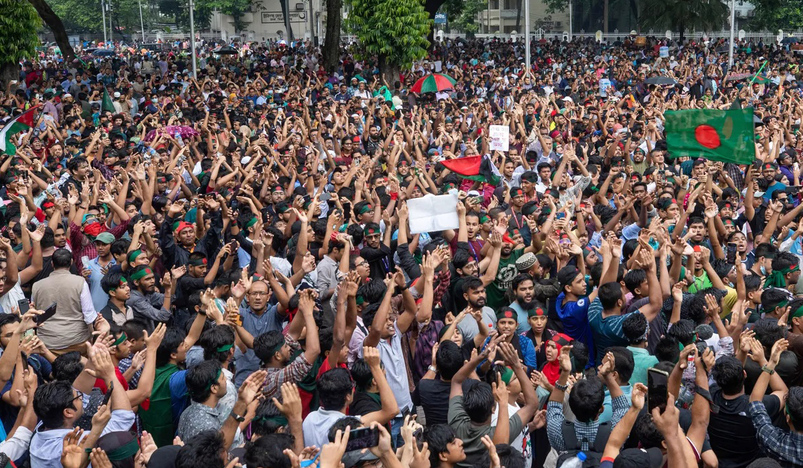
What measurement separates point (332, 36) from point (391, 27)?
273cm

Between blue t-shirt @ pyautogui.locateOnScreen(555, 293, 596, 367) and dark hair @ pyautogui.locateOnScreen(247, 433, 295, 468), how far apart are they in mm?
2965

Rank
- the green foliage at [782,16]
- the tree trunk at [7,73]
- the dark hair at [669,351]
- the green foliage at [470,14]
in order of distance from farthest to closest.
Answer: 1. the green foliage at [470,14]
2. the green foliage at [782,16]
3. the tree trunk at [7,73]
4. the dark hair at [669,351]

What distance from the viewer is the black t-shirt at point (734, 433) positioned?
4664 millimetres

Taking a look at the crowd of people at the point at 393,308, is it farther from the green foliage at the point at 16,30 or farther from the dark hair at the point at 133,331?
the green foliage at the point at 16,30

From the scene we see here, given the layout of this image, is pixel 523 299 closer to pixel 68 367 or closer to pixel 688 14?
pixel 68 367

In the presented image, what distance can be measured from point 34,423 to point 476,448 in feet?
7.43

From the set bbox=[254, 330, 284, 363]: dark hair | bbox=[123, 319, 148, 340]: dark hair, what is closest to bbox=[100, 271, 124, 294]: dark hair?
bbox=[123, 319, 148, 340]: dark hair

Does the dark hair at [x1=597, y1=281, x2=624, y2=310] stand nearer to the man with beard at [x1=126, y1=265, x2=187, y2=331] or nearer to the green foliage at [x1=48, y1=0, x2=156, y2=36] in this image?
the man with beard at [x1=126, y1=265, x2=187, y2=331]

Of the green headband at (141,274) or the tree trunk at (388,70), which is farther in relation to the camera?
the tree trunk at (388,70)

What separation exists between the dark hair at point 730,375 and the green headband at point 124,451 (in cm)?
291

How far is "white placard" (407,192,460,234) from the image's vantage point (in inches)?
297

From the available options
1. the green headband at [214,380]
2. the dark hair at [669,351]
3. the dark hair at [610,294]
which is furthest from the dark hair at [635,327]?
the green headband at [214,380]

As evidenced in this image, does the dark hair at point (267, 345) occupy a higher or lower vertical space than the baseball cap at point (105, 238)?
lower

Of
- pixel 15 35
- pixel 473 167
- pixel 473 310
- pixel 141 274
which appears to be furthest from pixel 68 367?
pixel 15 35
